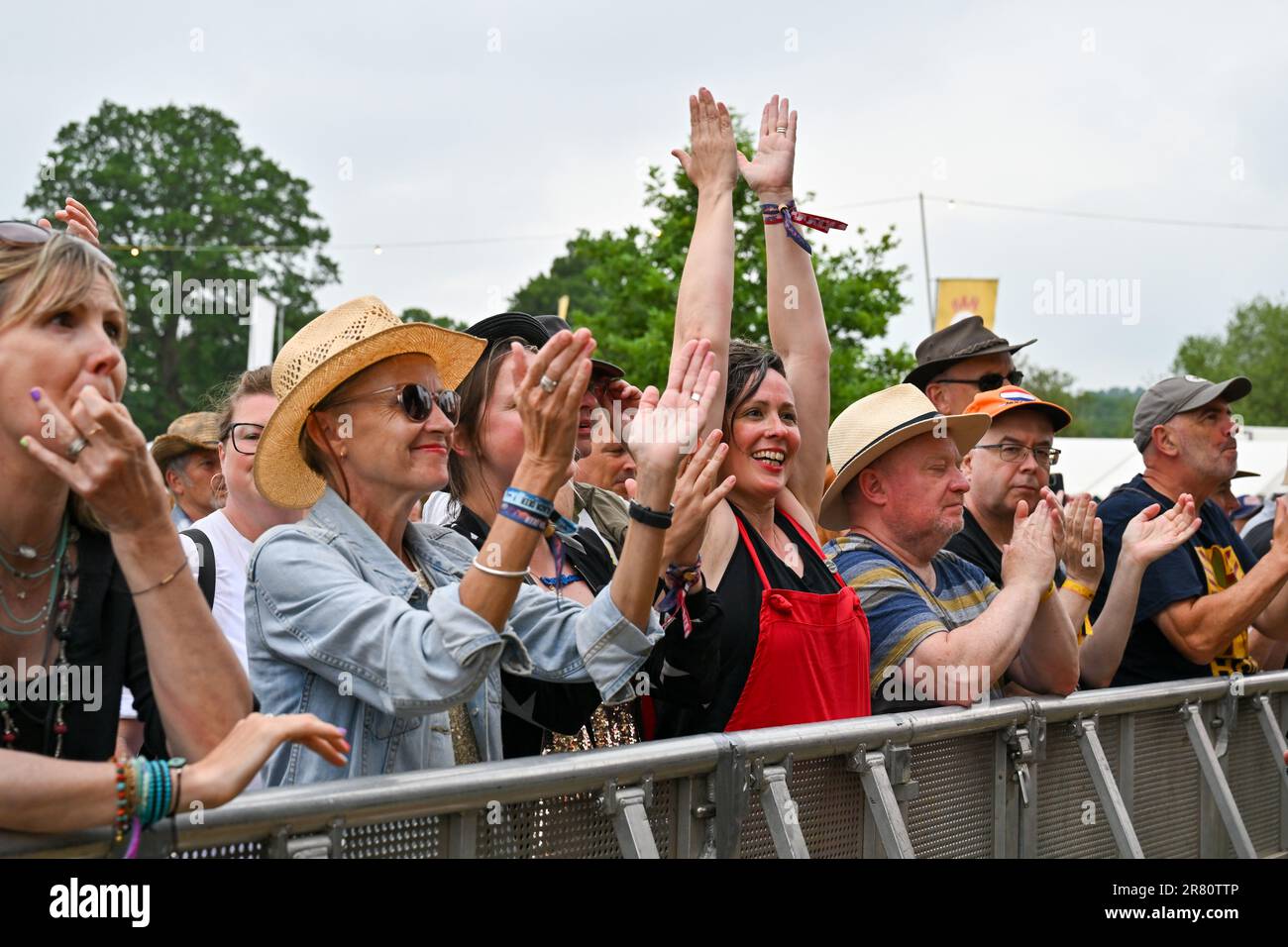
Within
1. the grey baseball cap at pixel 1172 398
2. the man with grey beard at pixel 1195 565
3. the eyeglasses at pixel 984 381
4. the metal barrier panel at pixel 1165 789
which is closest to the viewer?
the metal barrier panel at pixel 1165 789

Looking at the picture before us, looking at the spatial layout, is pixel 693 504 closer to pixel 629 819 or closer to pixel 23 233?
pixel 629 819

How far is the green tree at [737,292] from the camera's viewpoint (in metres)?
22.2

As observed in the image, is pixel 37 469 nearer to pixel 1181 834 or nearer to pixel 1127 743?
pixel 1127 743

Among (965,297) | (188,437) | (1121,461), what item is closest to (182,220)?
(965,297)

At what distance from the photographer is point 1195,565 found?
5656mm

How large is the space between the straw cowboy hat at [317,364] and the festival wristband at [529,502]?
59 cm

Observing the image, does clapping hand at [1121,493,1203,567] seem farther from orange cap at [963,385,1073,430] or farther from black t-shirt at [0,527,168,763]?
black t-shirt at [0,527,168,763]

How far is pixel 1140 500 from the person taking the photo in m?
5.71

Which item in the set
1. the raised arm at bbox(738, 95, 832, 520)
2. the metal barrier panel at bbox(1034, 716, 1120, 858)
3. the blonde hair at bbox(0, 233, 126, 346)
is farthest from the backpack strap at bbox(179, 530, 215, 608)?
the metal barrier panel at bbox(1034, 716, 1120, 858)

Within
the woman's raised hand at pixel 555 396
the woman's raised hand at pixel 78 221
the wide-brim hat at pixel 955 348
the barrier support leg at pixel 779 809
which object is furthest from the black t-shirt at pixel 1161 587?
the woman's raised hand at pixel 78 221

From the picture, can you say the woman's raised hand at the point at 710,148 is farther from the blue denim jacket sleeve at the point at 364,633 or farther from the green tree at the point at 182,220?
the green tree at the point at 182,220

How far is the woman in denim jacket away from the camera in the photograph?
2.73 metres

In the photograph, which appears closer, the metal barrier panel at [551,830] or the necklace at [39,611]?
the necklace at [39,611]

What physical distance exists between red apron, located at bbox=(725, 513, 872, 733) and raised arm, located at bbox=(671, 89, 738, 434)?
1.71ft
